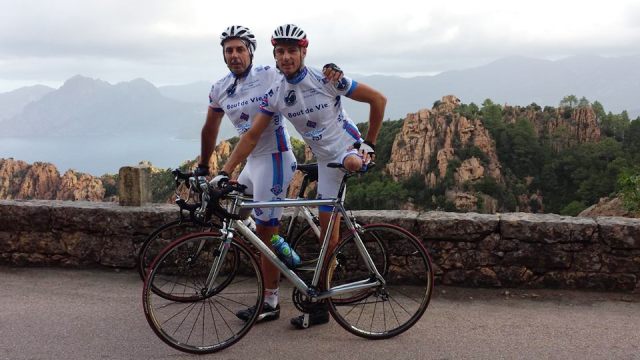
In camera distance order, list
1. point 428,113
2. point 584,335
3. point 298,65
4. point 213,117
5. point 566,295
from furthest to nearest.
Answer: point 428,113
point 566,295
point 213,117
point 584,335
point 298,65

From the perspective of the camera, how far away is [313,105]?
3248 millimetres

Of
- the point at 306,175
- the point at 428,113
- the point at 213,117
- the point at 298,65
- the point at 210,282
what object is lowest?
the point at 210,282

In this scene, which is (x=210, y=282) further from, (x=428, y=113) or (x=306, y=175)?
(x=428, y=113)

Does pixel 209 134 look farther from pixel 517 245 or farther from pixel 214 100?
pixel 517 245

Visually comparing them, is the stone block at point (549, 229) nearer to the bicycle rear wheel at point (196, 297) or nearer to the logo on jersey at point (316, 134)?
the logo on jersey at point (316, 134)

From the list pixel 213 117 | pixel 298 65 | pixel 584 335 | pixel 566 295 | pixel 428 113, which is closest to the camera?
pixel 298 65

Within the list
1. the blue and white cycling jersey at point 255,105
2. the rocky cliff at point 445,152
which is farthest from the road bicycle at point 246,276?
the rocky cliff at point 445,152

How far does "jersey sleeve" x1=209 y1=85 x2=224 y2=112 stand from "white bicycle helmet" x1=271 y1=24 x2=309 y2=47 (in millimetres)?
670

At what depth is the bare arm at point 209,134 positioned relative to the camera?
3.71m

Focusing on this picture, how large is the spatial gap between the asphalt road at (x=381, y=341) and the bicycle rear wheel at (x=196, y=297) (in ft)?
0.42

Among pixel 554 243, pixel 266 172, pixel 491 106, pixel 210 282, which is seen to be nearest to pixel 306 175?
pixel 266 172

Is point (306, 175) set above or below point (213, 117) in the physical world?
below

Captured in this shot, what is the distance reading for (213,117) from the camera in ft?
12.2

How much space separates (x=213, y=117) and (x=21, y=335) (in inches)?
75.7
